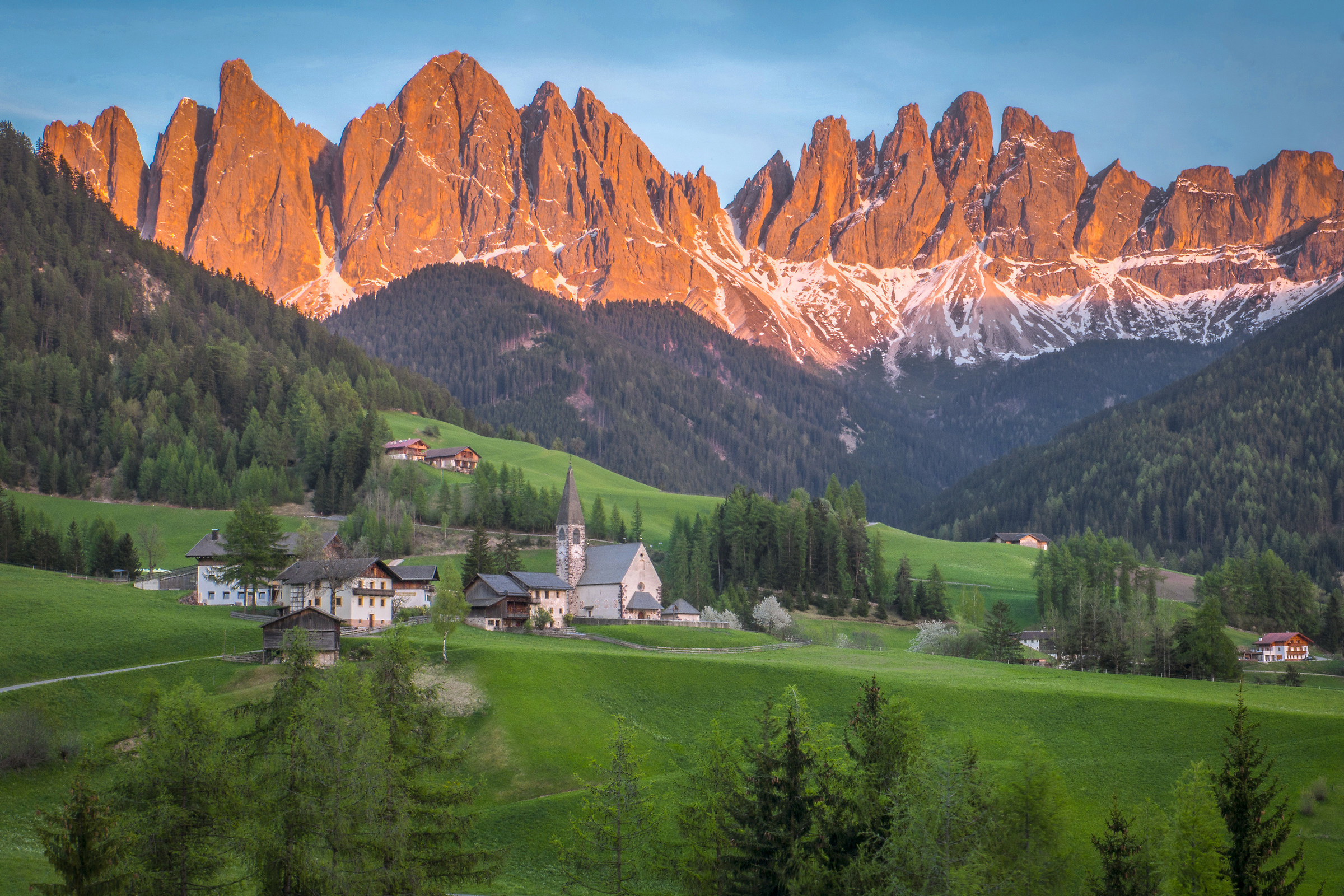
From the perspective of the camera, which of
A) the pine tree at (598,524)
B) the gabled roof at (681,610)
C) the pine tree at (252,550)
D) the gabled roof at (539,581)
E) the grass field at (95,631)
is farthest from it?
the pine tree at (598,524)

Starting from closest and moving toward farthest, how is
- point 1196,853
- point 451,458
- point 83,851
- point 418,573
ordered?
1. point 83,851
2. point 1196,853
3. point 418,573
4. point 451,458

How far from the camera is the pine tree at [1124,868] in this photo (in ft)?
101

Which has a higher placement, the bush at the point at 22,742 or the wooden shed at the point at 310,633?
the wooden shed at the point at 310,633

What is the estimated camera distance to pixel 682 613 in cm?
10294

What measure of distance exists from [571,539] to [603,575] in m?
4.84

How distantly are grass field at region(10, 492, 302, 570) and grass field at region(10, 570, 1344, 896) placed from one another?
46.0 metres

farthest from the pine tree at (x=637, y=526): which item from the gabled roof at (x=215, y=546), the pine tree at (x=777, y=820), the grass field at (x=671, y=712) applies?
the pine tree at (x=777, y=820)

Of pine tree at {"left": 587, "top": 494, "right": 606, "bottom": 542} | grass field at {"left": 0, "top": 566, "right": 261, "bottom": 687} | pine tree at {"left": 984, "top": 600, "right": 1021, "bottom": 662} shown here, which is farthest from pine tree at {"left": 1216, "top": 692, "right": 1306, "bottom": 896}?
pine tree at {"left": 587, "top": 494, "right": 606, "bottom": 542}

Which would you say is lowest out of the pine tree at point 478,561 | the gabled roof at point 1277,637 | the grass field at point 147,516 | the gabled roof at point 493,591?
the gabled roof at point 1277,637

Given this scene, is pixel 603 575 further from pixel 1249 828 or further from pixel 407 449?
pixel 407 449

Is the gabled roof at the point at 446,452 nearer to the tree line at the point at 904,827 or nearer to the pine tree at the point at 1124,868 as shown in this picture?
the tree line at the point at 904,827

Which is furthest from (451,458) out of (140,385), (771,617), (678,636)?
(678,636)

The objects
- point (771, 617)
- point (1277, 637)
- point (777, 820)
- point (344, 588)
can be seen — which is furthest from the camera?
point (1277, 637)

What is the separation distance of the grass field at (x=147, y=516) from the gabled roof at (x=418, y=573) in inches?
1288
